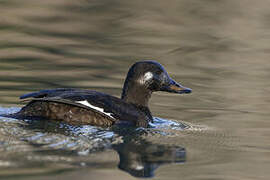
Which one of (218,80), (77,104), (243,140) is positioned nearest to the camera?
(77,104)

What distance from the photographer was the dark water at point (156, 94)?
5.41m

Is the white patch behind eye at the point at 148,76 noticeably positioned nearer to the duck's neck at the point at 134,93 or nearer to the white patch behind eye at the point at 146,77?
the white patch behind eye at the point at 146,77

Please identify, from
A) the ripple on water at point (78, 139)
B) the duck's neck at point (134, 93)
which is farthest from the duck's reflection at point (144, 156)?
the duck's neck at point (134, 93)

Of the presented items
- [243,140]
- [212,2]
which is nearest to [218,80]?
[243,140]

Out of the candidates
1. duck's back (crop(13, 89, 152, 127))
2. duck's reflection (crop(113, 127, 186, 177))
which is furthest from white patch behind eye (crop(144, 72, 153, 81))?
duck's reflection (crop(113, 127, 186, 177))

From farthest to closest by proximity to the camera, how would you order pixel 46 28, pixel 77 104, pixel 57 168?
pixel 46 28 < pixel 77 104 < pixel 57 168

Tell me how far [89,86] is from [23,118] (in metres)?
3.18

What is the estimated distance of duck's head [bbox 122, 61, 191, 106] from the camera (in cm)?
757

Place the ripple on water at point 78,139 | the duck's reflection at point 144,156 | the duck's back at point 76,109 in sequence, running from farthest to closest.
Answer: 1. the duck's back at point 76,109
2. the ripple on water at point 78,139
3. the duck's reflection at point 144,156

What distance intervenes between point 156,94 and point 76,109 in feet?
10.6

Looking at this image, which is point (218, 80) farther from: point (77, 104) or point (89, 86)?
point (77, 104)

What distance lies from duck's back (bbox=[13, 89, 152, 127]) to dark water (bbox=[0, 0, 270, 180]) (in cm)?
13

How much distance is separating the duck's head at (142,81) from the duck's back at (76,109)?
0.79 metres

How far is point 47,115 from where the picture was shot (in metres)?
6.52
